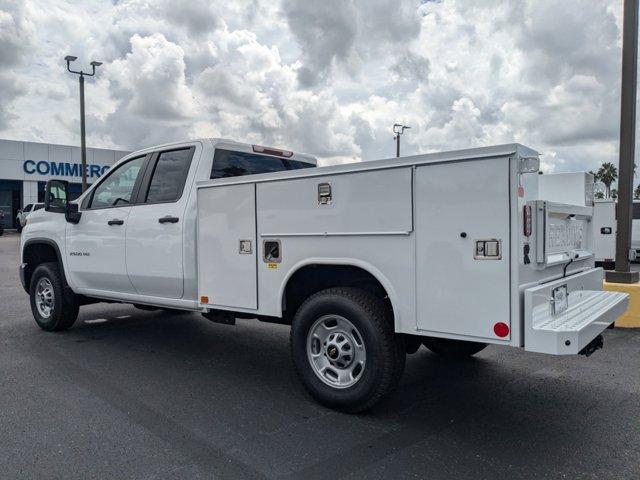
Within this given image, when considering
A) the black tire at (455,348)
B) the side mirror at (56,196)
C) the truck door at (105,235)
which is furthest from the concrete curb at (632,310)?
the side mirror at (56,196)

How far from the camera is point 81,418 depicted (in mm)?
3926

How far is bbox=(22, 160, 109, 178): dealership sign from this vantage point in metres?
35.1

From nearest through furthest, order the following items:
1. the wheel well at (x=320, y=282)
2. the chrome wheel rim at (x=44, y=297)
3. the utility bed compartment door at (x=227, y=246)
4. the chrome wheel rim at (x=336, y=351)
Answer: the chrome wheel rim at (x=336, y=351) < the wheel well at (x=320, y=282) < the utility bed compartment door at (x=227, y=246) < the chrome wheel rim at (x=44, y=297)

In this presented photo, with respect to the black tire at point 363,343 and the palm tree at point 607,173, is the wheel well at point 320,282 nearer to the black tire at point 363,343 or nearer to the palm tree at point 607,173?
the black tire at point 363,343

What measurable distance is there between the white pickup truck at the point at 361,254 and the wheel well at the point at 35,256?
151 cm

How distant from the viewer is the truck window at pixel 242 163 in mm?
5332

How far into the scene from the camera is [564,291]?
3.85 meters

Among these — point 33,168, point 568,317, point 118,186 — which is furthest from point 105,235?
point 33,168

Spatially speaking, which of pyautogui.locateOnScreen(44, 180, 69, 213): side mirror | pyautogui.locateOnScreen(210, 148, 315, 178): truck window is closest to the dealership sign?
pyautogui.locateOnScreen(44, 180, 69, 213): side mirror

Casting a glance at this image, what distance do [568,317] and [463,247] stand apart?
37.5 inches

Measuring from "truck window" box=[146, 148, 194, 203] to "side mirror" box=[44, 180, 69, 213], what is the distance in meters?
1.53


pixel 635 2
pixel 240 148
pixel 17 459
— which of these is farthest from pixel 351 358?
pixel 635 2

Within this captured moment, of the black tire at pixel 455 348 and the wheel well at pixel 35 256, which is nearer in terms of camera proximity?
the black tire at pixel 455 348

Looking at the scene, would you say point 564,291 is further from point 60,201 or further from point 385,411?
point 60,201
